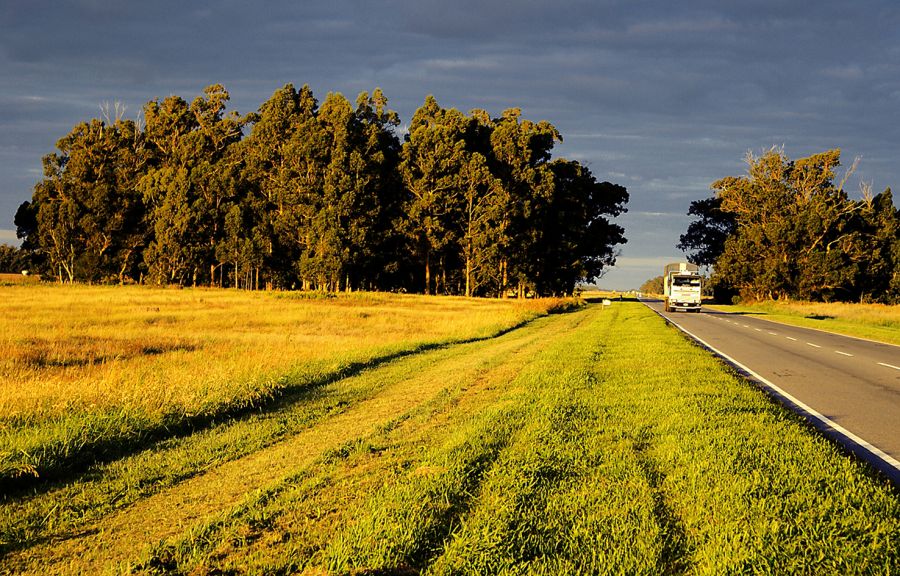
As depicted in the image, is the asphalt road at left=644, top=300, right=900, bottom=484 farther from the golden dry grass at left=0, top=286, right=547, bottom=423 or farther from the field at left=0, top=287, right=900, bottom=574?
the golden dry grass at left=0, top=286, right=547, bottom=423

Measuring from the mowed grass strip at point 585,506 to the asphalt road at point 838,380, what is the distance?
0.82 meters

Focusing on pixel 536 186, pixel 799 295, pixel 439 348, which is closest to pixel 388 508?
pixel 439 348

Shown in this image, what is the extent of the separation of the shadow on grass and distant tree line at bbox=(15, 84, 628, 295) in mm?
46659

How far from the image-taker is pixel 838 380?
14.0 metres

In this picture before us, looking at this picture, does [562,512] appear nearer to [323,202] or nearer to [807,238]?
[323,202]

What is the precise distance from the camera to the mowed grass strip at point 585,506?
451 centimetres

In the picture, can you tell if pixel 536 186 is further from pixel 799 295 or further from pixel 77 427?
pixel 77 427

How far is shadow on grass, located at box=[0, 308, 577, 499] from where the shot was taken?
675cm

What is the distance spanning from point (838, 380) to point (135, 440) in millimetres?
13969

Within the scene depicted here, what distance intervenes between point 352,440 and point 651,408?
15.3 feet

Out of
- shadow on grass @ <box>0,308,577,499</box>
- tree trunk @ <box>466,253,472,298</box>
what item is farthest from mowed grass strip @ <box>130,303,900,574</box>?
tree trunk @ <box>466,253,472,298</box>

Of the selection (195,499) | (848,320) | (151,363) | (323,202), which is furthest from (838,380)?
(323,202)

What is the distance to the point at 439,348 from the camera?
21.4 metres

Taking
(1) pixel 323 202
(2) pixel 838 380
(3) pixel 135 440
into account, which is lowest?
(3) pixel 135 440
